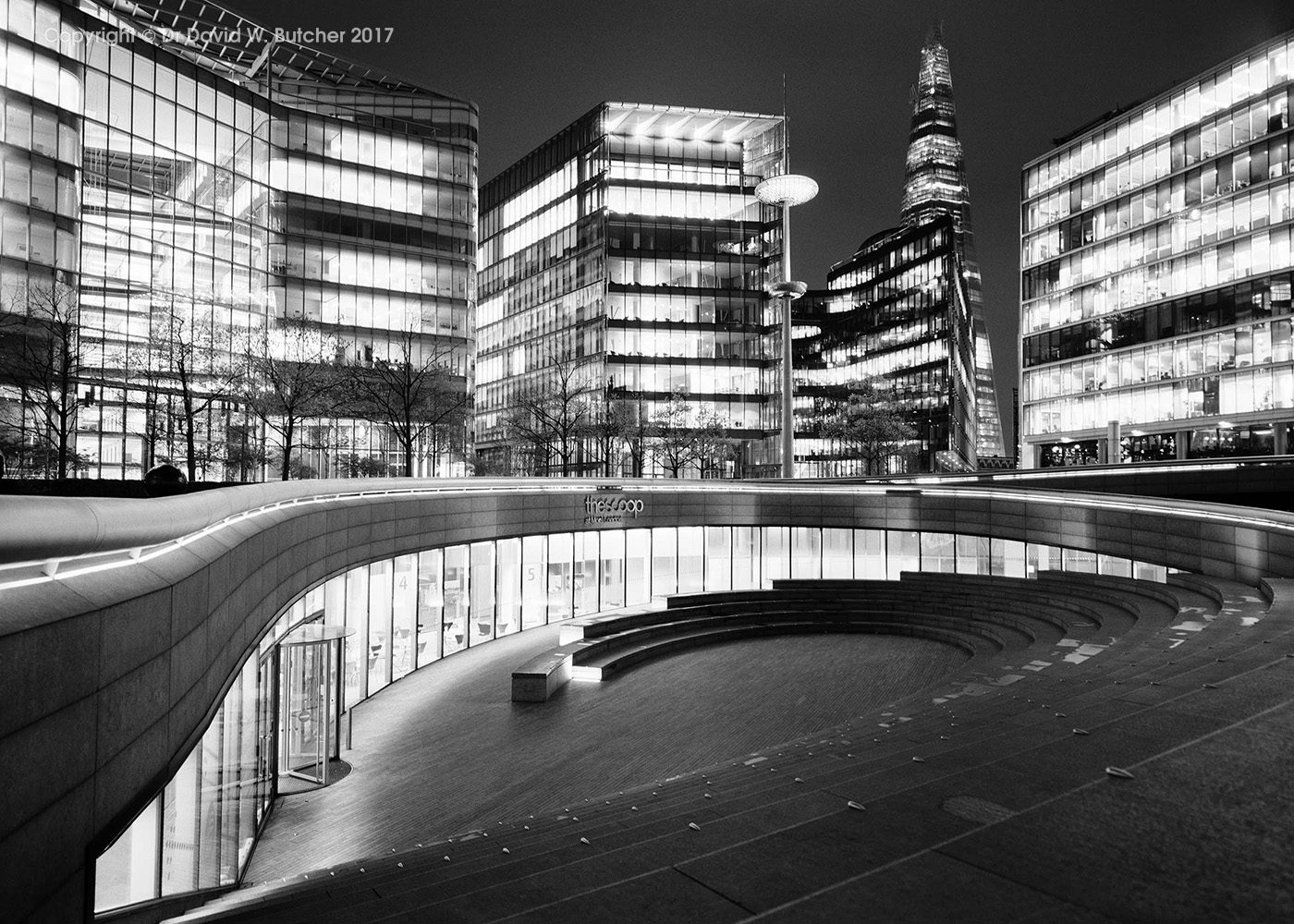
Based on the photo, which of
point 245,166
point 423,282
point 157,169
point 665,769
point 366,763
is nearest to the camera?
point 665,769

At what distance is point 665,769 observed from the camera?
1507cm

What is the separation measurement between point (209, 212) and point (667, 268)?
44.2 meters

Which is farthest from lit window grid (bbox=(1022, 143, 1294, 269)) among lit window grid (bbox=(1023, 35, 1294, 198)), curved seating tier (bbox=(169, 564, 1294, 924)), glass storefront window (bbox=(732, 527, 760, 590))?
curved seating tier (bbox=(169, 564, 1294, 924))

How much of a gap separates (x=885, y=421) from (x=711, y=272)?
23892mm

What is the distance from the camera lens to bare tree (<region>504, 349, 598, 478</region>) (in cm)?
7356

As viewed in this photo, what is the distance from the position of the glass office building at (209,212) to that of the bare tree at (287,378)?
1387 mm

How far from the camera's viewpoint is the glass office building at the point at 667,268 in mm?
83250

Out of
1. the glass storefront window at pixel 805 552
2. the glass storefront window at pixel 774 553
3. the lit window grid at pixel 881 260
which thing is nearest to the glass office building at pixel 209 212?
the glass storefront window at pixel 774 553

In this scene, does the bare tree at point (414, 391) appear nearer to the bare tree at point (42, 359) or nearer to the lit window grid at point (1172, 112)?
the bare tree at point (42, 359)

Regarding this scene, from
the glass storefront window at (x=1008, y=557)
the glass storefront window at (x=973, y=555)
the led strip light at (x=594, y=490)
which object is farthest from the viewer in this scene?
the glass storefront window at (x=973, y=555)

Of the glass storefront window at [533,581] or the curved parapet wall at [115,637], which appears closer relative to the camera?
the curved parapet wall at [115,637]

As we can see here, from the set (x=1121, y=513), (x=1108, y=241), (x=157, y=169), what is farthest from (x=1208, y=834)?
(x=1108, y=241)

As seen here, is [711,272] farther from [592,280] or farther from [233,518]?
[233,518]

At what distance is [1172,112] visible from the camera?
2717 inches
